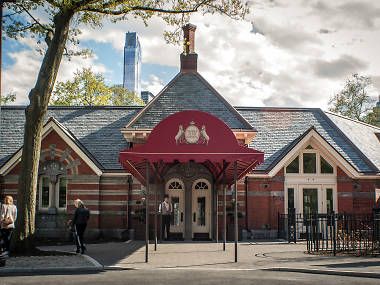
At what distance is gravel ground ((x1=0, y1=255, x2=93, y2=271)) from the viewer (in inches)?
503

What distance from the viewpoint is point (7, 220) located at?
48.6 feet

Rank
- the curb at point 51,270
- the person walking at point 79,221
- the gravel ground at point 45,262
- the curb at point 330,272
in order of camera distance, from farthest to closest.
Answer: the person walking at point 79,221
the gravel ground at point 45,262
the curb at point 51,270
the curb at point 330,272

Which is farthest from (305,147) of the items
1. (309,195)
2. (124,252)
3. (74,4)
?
(74,4)

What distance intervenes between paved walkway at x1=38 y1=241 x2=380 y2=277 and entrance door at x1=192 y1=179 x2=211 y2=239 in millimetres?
5574

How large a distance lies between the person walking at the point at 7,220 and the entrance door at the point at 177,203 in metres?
9.06

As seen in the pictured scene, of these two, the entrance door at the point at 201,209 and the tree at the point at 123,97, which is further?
the tree at the point at 123,97

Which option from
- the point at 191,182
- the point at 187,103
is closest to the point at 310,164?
the point at 191,182

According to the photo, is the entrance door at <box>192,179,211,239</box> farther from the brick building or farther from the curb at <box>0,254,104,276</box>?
the curb at <box>0,254,104,276</box>

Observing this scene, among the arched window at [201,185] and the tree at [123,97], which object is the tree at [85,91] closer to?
the tree at [123,97]

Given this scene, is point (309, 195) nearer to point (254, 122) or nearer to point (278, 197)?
point (278, 197)

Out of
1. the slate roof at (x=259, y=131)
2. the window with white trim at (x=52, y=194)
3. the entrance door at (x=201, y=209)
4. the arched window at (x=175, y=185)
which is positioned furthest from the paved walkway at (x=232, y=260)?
the slate roof at (x=259, y=131)

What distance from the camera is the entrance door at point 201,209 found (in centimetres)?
2319

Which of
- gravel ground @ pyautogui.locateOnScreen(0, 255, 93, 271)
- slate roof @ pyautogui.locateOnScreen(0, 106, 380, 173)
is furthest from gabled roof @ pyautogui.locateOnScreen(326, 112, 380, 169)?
gravel ground @ pyautogui.locateOnScreen(0, 255, 93, 271)

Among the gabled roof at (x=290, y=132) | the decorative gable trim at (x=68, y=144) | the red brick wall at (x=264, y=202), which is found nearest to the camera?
the decorative gable trim at (x=68, y=144)
